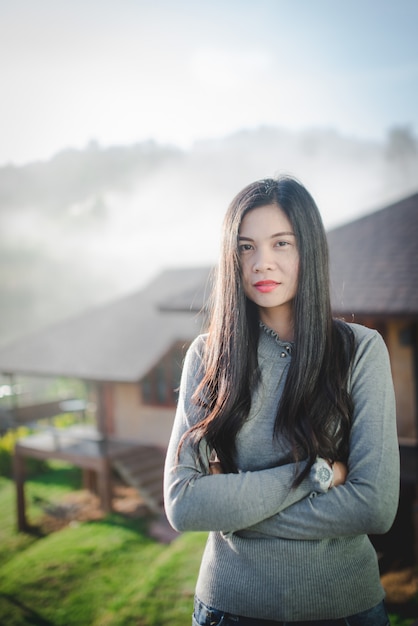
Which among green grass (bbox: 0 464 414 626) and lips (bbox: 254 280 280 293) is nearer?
lips (bbox: 254 280 280 293)

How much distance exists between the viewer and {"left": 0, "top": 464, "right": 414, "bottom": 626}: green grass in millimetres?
5994

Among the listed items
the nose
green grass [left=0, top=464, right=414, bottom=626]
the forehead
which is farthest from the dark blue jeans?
green grass [left=0, top=464, right=414, bottom=626]

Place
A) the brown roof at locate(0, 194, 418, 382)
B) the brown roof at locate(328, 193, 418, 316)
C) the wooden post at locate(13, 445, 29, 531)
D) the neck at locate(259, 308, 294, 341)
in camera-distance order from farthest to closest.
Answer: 1. the wooden post at locate(13, 445, 29, 531)
2. the brown roof at locate(0, 194, 418, 382)
3. the brown roof at locate(328, 193, 418, 316)
4. the neck at locate(259, 308, 294, 341)

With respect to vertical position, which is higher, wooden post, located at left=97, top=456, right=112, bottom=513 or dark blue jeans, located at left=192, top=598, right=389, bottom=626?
dark blue jeans, located at left=192, top=598, right=389, bottom=626

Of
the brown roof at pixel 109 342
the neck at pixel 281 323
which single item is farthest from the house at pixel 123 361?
the neck at pixel 281 323

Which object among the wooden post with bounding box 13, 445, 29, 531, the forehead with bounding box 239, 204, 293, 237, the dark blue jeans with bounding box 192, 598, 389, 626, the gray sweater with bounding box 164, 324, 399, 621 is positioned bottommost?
the wooden post with bounding box 13, 445, 29, 531

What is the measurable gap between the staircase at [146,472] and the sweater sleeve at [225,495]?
965 centimetres

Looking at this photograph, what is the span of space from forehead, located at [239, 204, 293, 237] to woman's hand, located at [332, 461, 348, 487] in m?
0.87

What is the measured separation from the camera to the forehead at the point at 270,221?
1.74m

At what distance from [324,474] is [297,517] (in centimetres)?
17

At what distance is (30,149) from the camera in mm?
8789

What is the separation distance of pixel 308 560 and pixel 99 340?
1258cm

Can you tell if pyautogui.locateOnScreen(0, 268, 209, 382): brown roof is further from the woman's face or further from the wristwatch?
the wristwatch

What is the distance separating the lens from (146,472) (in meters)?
11.4
